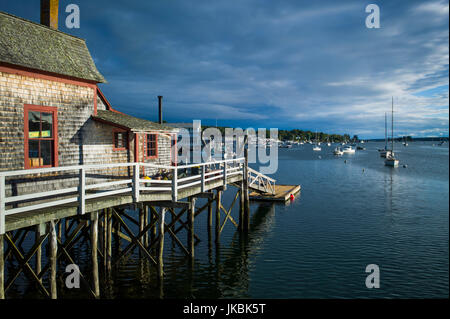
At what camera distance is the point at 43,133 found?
13211 millimetres

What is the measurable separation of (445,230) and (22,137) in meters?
24.5

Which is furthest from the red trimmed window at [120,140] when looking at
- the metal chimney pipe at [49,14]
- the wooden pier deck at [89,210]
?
the metal chimney pipe at [49,14]

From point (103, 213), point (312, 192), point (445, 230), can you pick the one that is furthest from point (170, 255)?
point (312, 192)

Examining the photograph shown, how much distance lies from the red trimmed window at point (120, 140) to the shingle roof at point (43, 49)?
2.37 meters

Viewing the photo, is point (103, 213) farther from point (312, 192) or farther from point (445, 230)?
point (312, 192)

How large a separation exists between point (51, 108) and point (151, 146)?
599cm

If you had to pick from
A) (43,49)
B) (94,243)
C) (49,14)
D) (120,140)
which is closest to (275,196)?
(120,140)

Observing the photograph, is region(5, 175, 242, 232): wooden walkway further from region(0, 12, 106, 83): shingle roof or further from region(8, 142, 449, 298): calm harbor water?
region(0, 12, 106, 83): shingle roof

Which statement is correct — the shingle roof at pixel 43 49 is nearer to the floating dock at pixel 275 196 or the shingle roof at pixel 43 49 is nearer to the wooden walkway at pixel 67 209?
the wooden walkway at pixel 67 209

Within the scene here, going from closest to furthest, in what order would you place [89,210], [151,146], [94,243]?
[89,210] → [94,243] → [151,146]

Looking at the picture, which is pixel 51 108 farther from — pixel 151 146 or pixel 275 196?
pixel 275 196

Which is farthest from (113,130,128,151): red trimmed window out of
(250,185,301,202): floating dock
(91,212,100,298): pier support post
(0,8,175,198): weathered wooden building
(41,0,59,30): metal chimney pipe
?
(250,185,301,202): floating dock

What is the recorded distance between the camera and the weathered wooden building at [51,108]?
38.8ft

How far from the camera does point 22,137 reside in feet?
39.5
